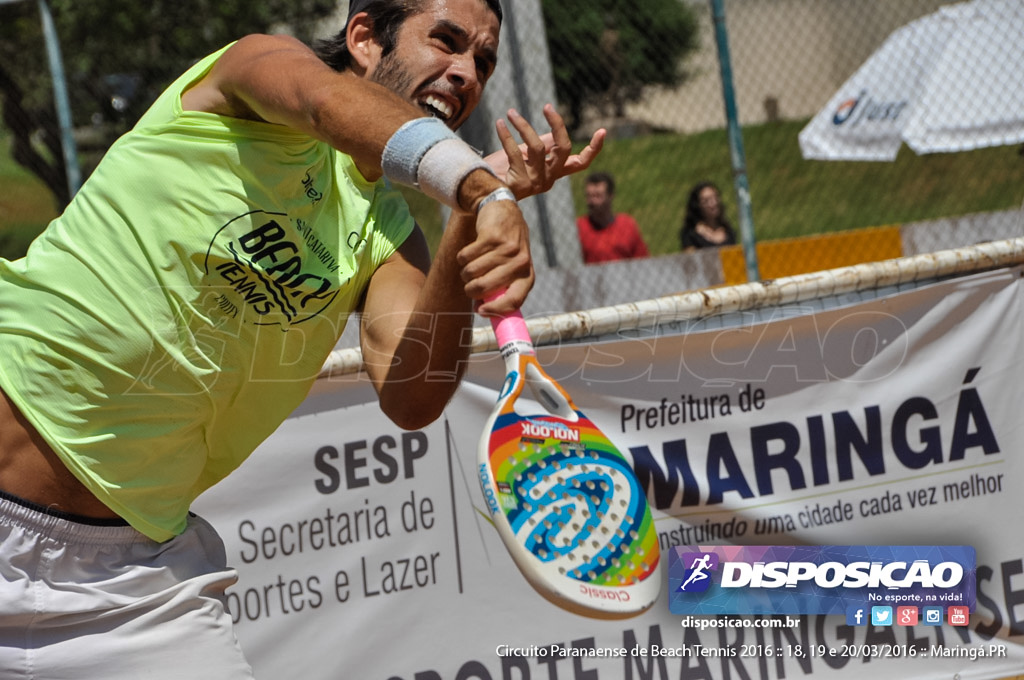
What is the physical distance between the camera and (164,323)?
2131 millimetres

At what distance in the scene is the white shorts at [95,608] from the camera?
211 cm

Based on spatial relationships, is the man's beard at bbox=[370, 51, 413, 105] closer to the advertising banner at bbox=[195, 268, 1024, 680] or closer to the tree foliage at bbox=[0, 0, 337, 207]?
the advertising banner at bbox=[195, 268, 1024, 680]

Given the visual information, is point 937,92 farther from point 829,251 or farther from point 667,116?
point 667,116

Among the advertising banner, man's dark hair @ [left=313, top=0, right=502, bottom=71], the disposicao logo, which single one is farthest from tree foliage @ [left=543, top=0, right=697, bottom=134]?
man's dark hair @ [left=313, top=0, right=502, bottom=71]

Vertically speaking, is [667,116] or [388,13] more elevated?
[667,116]

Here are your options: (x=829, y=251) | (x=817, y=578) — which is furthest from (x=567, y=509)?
(x=829, y=251)

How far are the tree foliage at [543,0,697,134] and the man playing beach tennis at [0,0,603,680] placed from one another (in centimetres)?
608

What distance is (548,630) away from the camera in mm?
3789

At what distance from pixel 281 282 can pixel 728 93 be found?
4.41 meters

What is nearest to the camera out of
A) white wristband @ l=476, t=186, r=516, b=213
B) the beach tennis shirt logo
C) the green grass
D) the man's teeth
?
white wristband @ l=476, t=186, r=516, b=213

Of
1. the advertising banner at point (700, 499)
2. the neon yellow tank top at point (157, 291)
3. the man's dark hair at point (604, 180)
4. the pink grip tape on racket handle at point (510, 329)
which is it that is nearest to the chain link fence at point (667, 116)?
the man's dark hair at point (604, 180)

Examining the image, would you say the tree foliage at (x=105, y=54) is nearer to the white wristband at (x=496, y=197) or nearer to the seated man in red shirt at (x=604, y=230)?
the seated man in red shirt at (x=604, y=230)

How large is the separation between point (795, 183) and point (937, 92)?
638 cm

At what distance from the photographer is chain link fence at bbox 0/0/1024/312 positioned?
7078 mm
